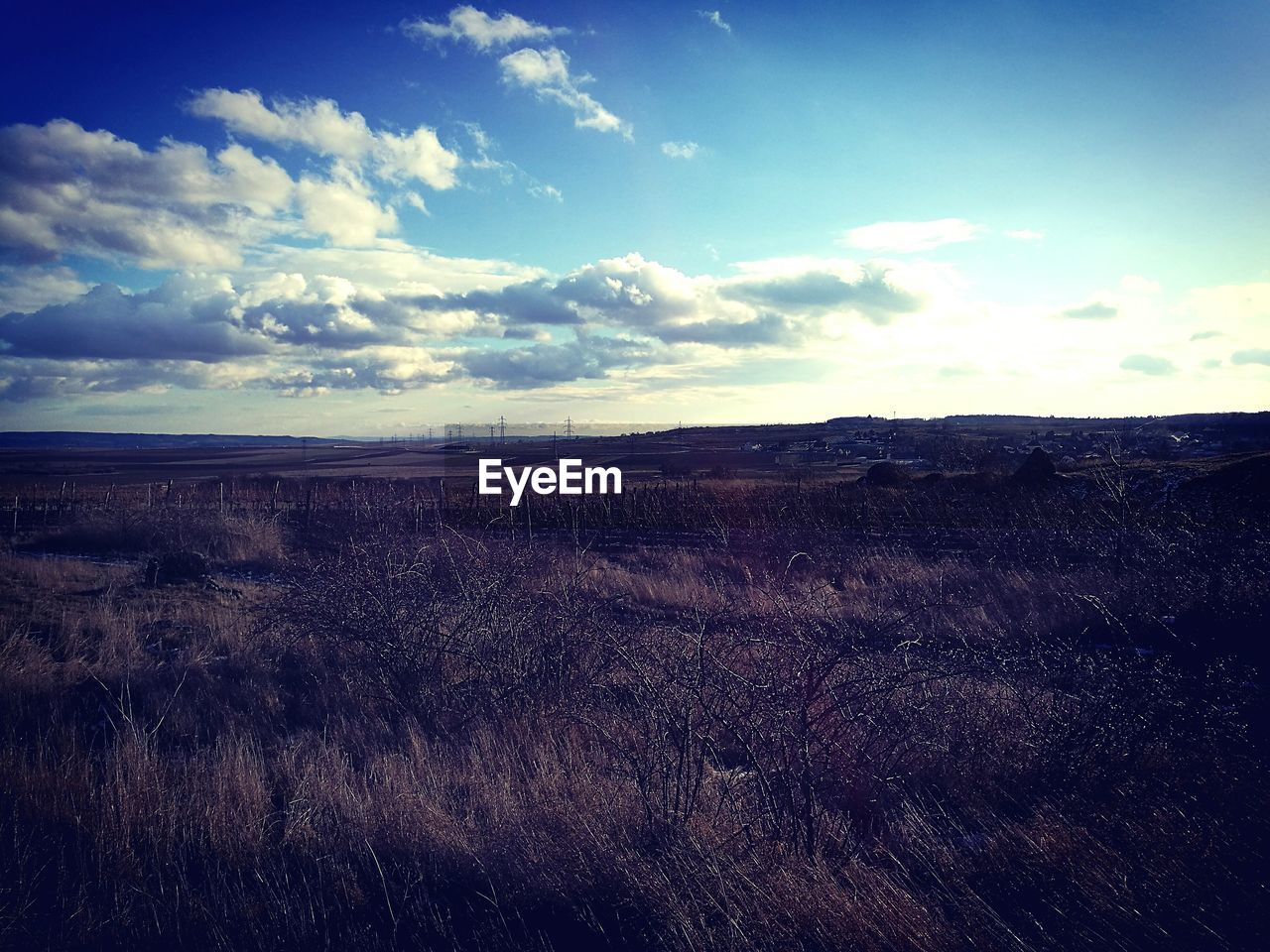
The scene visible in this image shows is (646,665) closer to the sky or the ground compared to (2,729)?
closer to the sky

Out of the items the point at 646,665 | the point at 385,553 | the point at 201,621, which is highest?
the point at 385,553

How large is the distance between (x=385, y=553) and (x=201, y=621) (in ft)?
13.1

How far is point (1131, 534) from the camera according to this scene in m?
11.1

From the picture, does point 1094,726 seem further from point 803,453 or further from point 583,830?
point 803,453

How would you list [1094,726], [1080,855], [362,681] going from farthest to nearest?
1. [362,681]
2. [1094,726]
3. [1080,855]

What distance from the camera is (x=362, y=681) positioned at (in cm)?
686

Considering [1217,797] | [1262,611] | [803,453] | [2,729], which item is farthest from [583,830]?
[803,453]

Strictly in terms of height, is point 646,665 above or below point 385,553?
below

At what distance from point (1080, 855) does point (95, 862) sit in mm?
5029

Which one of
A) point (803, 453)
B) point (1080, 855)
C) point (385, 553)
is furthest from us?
point (803, 453)

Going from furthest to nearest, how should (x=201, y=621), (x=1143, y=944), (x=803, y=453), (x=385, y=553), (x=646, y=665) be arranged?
(x=803, y=453) < (x=201, y=621) < (x=385, y=553) < (x=646, y=665) < (x=1143, y=944)

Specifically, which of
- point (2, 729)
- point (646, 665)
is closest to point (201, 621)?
point (2, 729)

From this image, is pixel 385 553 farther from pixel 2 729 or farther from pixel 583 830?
pixel 583 830

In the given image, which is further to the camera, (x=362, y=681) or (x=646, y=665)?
(x=362, y=681)
